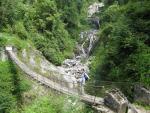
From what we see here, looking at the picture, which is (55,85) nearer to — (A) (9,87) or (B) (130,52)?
(A) (9,87)

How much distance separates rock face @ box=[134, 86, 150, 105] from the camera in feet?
69.7

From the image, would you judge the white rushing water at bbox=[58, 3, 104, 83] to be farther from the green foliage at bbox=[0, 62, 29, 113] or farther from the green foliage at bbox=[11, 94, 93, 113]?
the green foliage at bbox=[11, 94, 93, 113]

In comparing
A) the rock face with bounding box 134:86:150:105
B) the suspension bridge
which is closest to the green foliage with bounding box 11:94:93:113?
the suspension bridge

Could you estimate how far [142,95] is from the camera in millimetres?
21547

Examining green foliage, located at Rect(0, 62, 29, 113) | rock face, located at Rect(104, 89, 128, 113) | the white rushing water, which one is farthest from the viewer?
the white rushing water

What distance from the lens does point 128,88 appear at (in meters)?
23.0

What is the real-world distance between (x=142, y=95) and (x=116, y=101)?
208cm

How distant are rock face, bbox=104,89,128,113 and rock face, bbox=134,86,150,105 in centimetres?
142

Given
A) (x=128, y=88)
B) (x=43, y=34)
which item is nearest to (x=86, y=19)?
(x=43, y=34)

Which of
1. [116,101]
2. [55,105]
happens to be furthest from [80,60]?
[116,101]

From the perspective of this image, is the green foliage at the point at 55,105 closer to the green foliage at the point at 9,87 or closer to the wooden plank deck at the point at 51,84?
the wooden plank deck at the point at 51,84

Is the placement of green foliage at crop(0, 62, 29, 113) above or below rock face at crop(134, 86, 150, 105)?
below

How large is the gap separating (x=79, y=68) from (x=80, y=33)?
14772 mm

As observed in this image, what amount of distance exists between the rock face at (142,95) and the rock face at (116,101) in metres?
1.42
